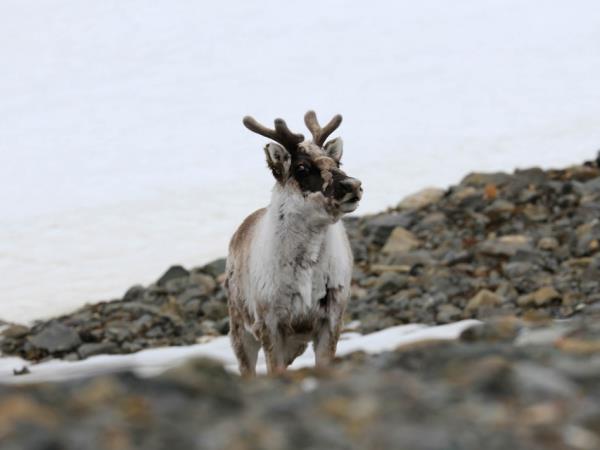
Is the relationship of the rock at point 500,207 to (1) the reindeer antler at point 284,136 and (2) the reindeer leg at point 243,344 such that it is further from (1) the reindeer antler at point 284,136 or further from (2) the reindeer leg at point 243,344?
(1) the reindeer antler at point 284,136

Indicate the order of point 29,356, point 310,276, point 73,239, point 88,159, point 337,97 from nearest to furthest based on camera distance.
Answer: point 310,276 < point 29,356 < point 73,239 < point 88,159 < point 337,97

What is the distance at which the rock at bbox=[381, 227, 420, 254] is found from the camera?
17.4 meters

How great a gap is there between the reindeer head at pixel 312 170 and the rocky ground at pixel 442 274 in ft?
17.0

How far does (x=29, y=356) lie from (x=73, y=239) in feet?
22.5

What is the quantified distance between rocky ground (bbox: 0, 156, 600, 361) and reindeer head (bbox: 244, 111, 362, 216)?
5.20 m

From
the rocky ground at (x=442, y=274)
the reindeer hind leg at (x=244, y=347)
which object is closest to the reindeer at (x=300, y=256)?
the reindeer hind leg at (x=244, y=347)

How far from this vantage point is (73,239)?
2209cm

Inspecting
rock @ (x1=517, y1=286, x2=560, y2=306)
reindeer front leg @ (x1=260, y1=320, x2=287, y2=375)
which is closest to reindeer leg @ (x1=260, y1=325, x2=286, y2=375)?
reindeer front leg @ (x1=260, y1=320, x2=287, y2=375)

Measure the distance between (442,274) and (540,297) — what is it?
63.8 inches

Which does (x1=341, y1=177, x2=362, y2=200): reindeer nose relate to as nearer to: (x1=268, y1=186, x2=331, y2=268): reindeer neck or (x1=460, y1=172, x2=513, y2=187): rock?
(x1=268, y1=186, x2=331, y2=268): reindeer neck

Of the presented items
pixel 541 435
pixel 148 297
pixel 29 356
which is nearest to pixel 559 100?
pixel 148 297

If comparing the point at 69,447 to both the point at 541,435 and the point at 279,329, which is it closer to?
the point at 541,435

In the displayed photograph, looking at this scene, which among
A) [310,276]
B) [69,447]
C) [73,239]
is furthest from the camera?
[73,239]

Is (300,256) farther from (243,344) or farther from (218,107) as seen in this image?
(218,107)
